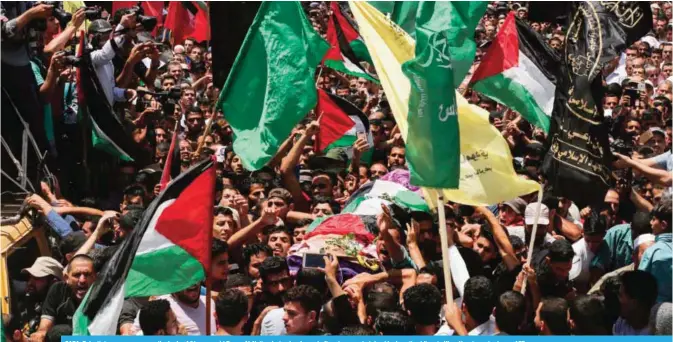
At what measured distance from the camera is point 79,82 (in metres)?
11.5

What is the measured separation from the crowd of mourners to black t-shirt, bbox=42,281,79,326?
0.04 ft

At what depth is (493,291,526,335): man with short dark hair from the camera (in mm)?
6871

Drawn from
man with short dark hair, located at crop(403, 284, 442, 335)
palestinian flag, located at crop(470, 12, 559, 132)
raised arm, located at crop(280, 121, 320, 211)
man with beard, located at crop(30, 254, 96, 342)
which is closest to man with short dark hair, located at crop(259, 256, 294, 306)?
man with beard, located at crop(30, 254, 96, 342)

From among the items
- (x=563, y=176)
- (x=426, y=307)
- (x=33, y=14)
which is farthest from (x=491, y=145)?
(x=33, y=14)

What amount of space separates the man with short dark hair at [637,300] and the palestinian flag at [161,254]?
2.29 metres

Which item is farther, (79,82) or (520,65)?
(79,82)

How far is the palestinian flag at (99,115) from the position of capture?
1153cm

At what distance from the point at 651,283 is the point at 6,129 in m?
5.77

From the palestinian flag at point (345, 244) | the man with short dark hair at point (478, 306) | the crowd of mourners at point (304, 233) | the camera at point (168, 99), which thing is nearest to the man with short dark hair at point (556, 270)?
the crowd of mourners at point (304, 233)

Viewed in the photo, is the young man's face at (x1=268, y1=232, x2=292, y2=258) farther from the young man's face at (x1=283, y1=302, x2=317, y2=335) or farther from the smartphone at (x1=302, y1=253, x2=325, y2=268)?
the young man's face at (x1=283, y1=302, x2=317, y2=335)

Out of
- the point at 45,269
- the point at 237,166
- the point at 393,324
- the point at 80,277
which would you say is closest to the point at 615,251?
the point at 393,324

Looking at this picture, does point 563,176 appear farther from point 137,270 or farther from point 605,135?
point 137,270

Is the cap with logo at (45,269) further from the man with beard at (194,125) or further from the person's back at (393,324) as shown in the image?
the man with beard at (194,125)

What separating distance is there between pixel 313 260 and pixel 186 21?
9.96 m
